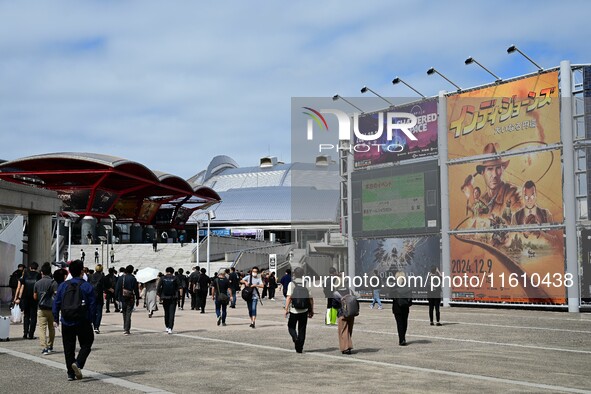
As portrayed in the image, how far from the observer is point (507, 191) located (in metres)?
32.2

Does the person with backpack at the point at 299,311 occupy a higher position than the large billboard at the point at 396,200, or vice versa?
the large billboard at the point at 396,200

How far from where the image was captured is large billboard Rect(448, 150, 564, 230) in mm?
30594

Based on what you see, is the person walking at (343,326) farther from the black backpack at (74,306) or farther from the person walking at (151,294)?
the person walking at (151,294)

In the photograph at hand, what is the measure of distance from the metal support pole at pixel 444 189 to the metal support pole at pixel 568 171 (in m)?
6.00

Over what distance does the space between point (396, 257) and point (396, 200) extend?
8.72 feet

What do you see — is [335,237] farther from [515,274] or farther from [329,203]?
[329,203]

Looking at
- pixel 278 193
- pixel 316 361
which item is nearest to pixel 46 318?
pixel 316 361

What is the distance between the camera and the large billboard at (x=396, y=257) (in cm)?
3556

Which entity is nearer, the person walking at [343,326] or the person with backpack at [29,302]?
the person walking at [343,326]

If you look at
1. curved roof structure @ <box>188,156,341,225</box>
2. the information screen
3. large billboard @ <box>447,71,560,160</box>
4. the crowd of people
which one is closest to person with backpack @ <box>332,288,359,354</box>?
the crowd of people

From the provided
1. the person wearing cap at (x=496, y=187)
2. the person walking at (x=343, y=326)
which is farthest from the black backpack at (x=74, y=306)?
the person wearing cap at (x=496, y=187)

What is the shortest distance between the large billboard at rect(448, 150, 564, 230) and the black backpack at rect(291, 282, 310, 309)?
18.0 meters

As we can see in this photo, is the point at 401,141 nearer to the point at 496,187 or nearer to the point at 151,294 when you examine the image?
the point at 496,187

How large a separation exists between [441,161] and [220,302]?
16.1 m
